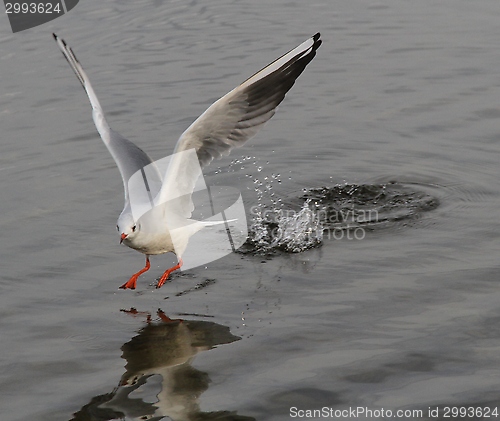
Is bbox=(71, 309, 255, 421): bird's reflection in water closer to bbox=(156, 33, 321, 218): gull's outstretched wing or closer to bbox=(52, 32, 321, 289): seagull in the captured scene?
bbox=(52, 32, 321, 289): seagull

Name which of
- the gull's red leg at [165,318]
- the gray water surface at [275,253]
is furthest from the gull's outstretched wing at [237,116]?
the gray water surface at [275,253]

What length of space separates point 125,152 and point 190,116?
12.9 ft

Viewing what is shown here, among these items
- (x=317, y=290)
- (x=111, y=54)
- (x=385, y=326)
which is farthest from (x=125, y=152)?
(x=111, y=54)

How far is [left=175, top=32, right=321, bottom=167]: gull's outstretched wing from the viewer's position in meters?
6.18

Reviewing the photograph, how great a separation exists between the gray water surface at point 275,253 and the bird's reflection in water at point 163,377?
0.05 ft

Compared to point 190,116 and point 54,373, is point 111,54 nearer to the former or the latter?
point 190,116

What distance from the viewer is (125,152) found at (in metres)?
6.80

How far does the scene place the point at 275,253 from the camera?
724cm

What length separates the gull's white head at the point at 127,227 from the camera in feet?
20.1

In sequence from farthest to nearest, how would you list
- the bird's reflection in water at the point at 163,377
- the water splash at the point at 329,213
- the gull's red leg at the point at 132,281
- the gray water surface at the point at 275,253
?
the water splash at the point at 329,213 < the gull's red leg at the point at 132,281 < the gray water surface at the point at 275,253 < the bird's reflection in water at the point at 163,377

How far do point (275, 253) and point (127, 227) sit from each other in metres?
1.57

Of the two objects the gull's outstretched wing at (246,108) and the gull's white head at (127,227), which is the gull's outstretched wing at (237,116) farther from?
the gull's white head at (127,227)

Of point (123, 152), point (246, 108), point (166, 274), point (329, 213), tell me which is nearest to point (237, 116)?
point (246, 108)

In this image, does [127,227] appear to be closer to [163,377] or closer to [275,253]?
[163,377]
